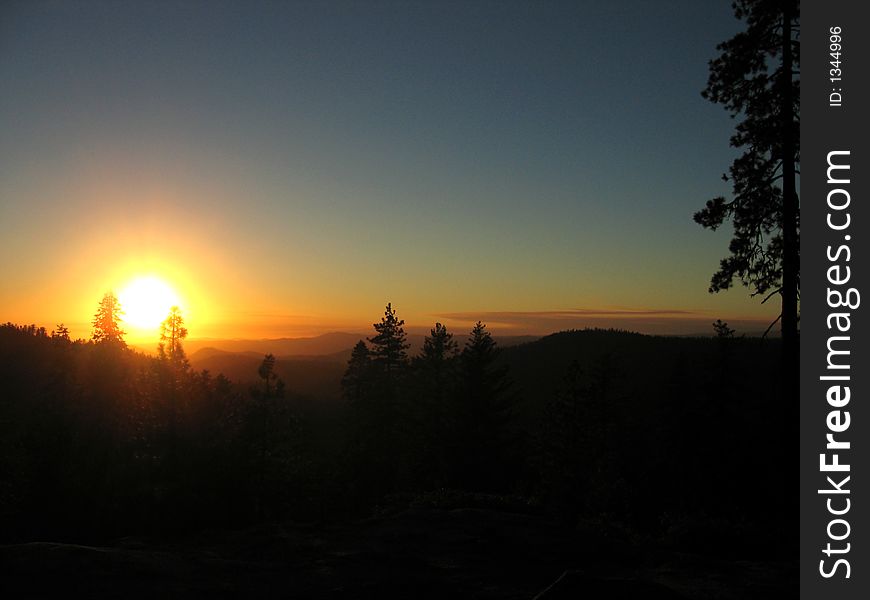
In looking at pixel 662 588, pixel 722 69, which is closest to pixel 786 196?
pixel 722 69

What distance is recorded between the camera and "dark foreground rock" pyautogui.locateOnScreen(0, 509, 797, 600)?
8.91 meters

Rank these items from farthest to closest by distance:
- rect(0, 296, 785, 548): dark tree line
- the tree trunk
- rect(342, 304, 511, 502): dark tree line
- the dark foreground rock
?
rect(342, 304, 511, 502): dark tree line < rect(0, 296, 785, 548): dark tree line < the tree trunk < the dark foreground rock

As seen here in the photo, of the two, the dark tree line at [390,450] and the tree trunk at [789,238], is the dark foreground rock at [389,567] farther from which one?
the tree trunk at [789,238]

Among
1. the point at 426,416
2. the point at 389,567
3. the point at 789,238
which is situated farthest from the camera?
the point at 426,416

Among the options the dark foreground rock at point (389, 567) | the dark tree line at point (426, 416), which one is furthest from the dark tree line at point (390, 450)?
the dark foreground rock at point (389, 567)

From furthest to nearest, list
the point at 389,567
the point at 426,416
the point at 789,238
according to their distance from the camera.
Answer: the point at 426,416 → the point at 789,238 → the point at 389,567

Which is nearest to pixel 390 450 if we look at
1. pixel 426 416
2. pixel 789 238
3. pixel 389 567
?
pixel 426 416

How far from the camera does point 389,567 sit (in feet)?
36.1

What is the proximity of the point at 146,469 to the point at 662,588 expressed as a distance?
111 feet

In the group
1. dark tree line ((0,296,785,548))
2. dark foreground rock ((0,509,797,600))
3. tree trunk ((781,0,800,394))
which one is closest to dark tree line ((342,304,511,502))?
dark tree line ((0,296,785,548))

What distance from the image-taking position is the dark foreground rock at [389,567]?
8.91 meters

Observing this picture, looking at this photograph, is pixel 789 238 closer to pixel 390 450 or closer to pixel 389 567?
pixel 389 567

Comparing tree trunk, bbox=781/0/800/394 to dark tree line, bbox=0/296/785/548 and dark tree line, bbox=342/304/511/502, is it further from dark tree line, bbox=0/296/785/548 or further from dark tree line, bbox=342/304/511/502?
dark tree line, bbox=342/304/511/502

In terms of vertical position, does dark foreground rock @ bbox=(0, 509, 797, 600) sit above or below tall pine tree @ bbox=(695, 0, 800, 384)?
below
